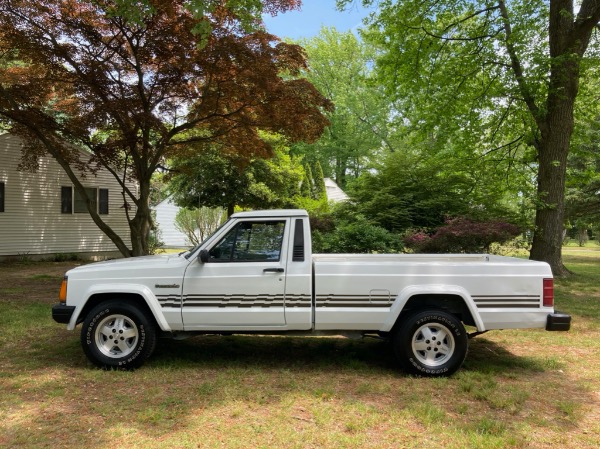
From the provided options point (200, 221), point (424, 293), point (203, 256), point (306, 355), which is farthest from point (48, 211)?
point (424, 293)

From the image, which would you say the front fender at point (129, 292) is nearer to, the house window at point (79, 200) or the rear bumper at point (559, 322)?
the rear bumper at point (559, 322)

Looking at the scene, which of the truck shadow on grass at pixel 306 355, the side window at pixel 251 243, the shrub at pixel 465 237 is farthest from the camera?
the shrub at pixel 465 237

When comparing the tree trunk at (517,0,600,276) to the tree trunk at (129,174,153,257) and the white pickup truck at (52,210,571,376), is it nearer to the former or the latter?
the white pickup truck at (52,210,571,376)

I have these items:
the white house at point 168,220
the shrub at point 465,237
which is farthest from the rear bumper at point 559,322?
the white house at point 168,220

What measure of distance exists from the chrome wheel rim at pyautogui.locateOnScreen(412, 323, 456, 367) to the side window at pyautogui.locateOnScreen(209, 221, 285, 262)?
1.72 metres

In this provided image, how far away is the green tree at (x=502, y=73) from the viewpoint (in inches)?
460

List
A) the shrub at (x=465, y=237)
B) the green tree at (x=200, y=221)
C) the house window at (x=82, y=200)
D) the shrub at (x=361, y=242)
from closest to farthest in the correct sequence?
the shrub at (x=465, y=237), the shrub at (x=361, y=242), the house window at (x=82, y=200), the green tree at (x=200, y=221)

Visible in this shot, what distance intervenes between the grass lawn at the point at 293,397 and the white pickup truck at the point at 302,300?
41 centimetres

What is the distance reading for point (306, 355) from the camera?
18.7 ft

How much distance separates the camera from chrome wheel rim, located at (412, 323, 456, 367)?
15.9 feet

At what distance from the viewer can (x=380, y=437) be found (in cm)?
352

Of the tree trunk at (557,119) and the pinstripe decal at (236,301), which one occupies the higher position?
the tree trunk at (557,119)

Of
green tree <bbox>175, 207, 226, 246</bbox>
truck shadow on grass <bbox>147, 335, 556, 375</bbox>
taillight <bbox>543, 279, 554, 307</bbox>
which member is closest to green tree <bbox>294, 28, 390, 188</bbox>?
green tree <bbox>175, 207, 226, 246</bbox>

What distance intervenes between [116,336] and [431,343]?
3361 mm
